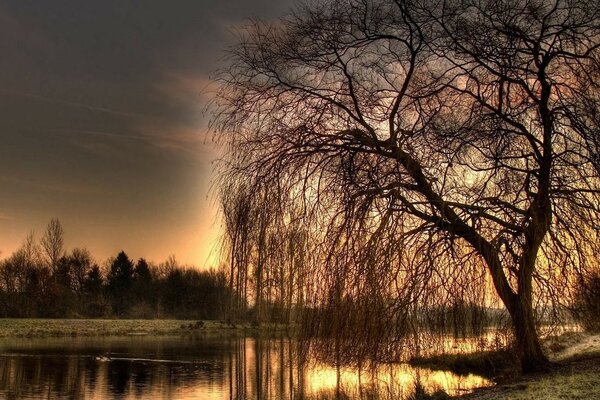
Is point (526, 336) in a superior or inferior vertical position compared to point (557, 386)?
superior

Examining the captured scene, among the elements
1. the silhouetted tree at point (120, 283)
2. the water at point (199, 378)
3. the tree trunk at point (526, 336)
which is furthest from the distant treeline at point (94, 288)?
the tree trunk at point (526, 336)

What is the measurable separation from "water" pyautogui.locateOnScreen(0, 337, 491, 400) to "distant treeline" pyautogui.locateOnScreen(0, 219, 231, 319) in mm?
31440

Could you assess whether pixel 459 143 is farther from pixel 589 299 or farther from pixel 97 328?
pixel 97 328

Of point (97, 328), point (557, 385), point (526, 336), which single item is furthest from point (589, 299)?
point (97, 328)

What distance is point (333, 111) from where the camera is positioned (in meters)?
11.5

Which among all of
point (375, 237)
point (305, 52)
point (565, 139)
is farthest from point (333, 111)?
point (565, 139)

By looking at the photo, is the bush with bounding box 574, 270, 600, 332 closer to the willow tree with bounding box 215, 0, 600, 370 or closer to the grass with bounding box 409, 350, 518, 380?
the willow tree with bounding box 215, 0, 600, 370

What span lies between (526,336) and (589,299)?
1.28m

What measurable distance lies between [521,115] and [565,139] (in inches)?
37.2

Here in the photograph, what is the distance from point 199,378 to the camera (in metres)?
22.1

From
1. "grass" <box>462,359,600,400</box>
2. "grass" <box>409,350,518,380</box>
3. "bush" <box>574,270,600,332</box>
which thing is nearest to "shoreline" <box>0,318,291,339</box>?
"grass" <box>409,350,518,380</box>

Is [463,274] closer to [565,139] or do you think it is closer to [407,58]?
[565,139]

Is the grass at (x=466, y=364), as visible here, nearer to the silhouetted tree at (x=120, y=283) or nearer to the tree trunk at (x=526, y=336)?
the tree trunk at (x=526, y=336)

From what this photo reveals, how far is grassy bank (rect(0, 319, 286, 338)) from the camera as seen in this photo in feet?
162
